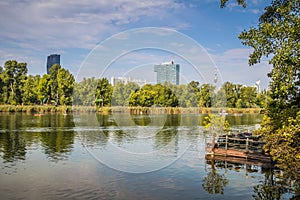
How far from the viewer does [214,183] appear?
16.2m

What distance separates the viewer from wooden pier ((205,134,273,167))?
19.7 meters

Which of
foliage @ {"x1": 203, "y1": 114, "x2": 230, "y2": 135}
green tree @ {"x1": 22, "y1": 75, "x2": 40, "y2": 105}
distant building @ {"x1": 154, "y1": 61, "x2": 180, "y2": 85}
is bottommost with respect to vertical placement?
foliage @ {"x1": 203, "y1": 114, "x2": 230, "y2": 135}

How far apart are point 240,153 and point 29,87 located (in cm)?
7587

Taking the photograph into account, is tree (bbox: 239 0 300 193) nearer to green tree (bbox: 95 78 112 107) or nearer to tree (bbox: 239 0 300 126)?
tree (bbox: 239 0 300 126)

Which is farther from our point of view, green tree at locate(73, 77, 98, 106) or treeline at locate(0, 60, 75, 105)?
treeline at locate(0, 60, 75, 105)

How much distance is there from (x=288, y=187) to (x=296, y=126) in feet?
21.7

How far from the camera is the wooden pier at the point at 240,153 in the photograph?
64.5ft

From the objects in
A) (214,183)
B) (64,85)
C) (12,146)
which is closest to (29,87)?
(64,85)

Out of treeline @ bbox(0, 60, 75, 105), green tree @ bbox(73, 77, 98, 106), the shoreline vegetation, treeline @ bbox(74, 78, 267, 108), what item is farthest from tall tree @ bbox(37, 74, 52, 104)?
green tree @ bbox(73, 77, 98, 106)

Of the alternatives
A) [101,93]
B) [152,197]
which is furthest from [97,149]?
[101,93]

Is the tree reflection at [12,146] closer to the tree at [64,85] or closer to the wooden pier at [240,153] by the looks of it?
the wooden pier at [240,153]

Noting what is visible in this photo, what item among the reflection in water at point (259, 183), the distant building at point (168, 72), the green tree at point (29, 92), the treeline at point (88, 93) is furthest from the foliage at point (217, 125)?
the green tree at point (29, 92)

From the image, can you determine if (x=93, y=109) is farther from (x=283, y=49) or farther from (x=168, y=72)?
(x=283, y=49)

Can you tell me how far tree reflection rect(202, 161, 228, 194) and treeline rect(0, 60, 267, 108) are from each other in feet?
121
